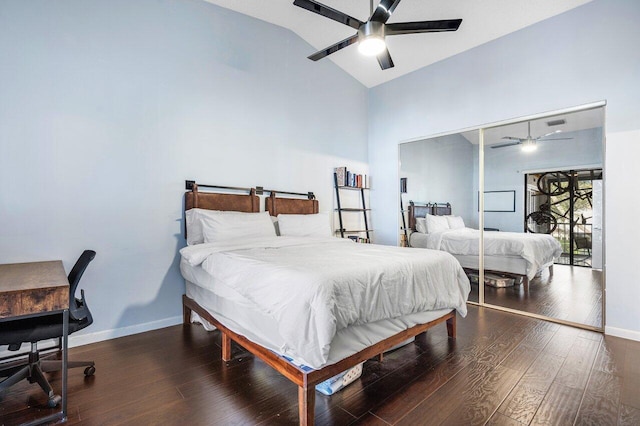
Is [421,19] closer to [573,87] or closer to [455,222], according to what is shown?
[573,87]

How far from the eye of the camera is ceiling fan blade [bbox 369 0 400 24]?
7.55ft

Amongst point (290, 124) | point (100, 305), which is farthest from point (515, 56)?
point (100, 305)

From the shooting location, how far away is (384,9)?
2.36 meters

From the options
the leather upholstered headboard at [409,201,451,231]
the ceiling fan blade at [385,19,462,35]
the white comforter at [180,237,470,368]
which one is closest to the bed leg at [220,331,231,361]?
the white comforter at [180,237,470,368]

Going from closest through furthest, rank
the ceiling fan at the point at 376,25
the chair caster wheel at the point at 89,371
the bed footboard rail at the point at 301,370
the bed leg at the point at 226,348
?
the bed footboard rail at the point at 301,370
the chair caster wheel at the point at 89,371
the bed leg at the point at 226,348
the ceiling fan at the point at 376,25

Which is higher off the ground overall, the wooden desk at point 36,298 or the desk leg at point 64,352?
the wooden desk at point 36,298

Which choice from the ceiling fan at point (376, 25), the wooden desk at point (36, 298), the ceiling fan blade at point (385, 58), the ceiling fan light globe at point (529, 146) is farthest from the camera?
the ceiling fan light globe at point (529, 146)

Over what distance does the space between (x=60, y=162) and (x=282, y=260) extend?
2.01 meters

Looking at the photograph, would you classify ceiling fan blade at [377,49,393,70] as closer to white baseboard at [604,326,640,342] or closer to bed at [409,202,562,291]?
bed at [409,202,562,291]

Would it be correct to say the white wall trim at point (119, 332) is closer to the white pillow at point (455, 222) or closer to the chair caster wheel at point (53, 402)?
the chair caster wheel at point (53, 402)

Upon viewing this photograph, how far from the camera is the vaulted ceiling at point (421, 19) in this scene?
10.4 feet

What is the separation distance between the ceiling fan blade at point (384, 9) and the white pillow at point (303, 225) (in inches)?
85.1

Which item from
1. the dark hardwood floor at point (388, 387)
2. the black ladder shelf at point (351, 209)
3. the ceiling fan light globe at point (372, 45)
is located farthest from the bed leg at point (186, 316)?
the ceiling fan light globe at point (372, 45)

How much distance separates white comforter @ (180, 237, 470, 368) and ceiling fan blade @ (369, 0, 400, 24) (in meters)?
1.88
